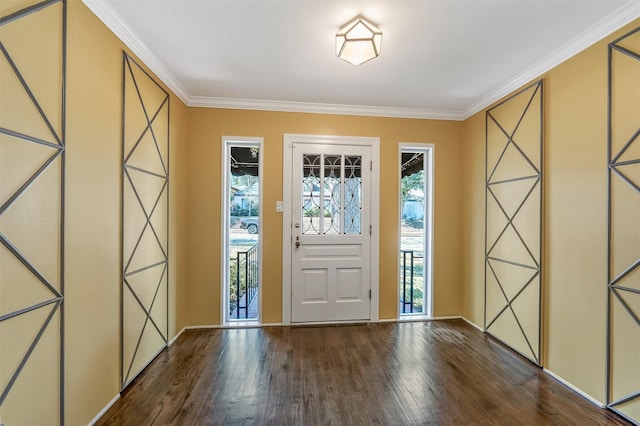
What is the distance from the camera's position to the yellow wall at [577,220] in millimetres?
1833

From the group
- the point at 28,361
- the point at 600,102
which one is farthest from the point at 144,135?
the point at 600,102

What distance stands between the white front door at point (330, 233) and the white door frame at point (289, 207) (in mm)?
48

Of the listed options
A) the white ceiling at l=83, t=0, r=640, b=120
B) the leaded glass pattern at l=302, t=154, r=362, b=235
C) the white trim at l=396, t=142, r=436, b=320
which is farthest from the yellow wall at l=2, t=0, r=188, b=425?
the white trim at l=396, t=142, r=436, b=320

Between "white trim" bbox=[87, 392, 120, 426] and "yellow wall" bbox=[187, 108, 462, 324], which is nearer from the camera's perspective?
"white trim" bbox=[87, 392, 120, 426]

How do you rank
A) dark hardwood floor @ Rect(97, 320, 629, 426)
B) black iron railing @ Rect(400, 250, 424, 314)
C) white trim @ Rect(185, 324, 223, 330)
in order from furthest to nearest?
black iron railing @ Rect(400, 250, 424, 314) → white trim @ Rect(185, 324, 223, 330) → dark hardwood floor @ Rect(97, 320, 629, 426)

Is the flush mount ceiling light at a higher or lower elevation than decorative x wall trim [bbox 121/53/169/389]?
higher

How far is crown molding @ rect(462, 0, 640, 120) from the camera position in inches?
65.1

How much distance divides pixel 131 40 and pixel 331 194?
2.22 metres

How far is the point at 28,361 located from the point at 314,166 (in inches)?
104

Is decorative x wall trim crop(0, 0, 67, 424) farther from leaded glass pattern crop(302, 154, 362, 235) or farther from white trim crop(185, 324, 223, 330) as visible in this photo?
leaded glass pattern crop(302, 154, 362, 235)

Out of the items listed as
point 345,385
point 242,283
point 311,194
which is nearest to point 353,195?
point 311,194

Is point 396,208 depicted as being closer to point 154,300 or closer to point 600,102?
point 600,102

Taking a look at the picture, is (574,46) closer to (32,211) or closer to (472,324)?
(472,324)

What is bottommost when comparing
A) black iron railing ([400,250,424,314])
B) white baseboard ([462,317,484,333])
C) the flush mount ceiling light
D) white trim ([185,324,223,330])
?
white trim ([185,324,223,330])
